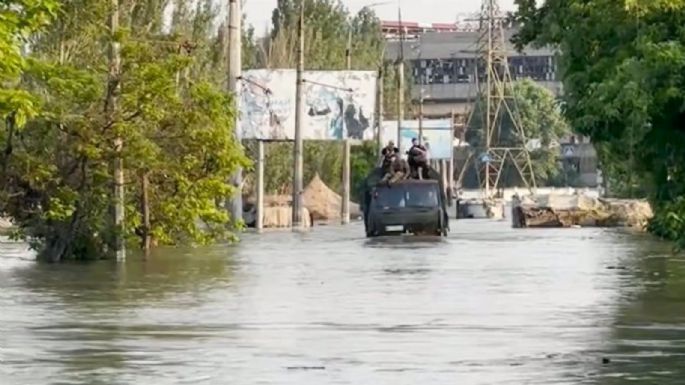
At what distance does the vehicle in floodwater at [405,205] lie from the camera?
58812 mm

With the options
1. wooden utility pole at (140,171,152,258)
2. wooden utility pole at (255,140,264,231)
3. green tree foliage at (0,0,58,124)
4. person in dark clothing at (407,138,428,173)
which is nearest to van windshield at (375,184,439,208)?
person in dark clothing at (407,138,428,173)

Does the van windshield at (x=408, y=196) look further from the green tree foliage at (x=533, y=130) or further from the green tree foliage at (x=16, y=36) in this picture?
the green tree foliage at (x=533, y=130)

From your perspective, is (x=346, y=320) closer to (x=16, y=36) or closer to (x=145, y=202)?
(x=16, y=36)

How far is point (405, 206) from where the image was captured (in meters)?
58.9

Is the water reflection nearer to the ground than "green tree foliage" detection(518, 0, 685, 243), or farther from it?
nearer to the ground

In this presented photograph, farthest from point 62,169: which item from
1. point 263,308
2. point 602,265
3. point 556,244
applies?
point 556,244

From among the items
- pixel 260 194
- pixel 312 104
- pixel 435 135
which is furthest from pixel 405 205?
pixel 435 135

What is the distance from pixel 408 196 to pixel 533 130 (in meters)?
121

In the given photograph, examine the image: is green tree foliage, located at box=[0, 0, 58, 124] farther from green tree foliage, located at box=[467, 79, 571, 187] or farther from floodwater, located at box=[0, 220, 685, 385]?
green tree foliage, located at box=[467, 79, 571, 187]

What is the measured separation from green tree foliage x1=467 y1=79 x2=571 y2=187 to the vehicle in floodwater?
113 metres

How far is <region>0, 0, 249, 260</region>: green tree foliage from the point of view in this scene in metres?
39.8

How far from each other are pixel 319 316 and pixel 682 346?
5.68 m

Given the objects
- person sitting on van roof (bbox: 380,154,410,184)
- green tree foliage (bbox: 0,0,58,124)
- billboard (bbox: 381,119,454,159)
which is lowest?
person sitting on van roof (bbox: 380,154,410,184)

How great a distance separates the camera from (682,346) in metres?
21.9
